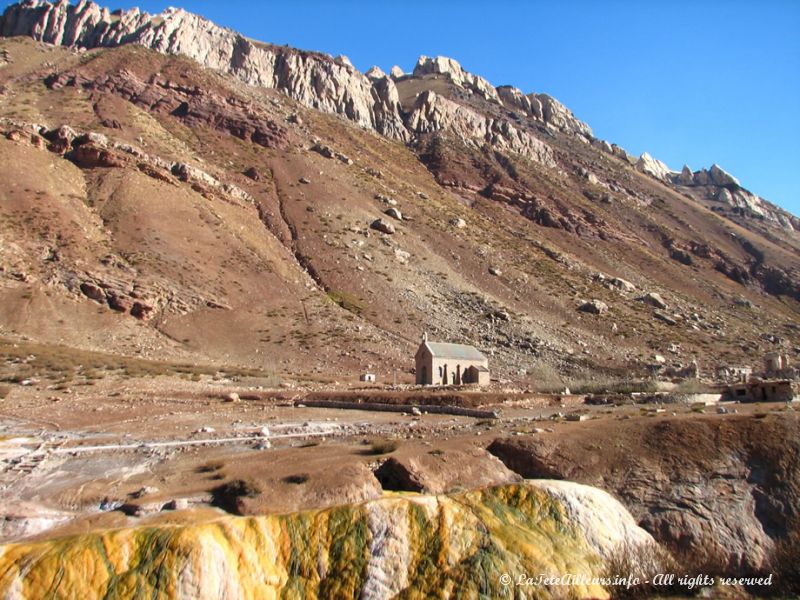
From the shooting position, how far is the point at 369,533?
977 centimetres

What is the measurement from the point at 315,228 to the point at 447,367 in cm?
3187

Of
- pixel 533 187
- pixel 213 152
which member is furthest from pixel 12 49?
pixel 533 187

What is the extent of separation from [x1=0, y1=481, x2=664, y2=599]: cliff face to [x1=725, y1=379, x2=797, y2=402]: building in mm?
19059

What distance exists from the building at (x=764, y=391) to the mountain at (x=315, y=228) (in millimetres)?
16450

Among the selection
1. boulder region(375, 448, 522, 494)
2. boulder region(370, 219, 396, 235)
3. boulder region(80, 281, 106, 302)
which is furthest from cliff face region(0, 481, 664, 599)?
boulder region(370, 219, 396, 235)

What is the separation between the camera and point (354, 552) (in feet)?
31.2

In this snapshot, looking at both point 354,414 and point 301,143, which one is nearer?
point 354,414

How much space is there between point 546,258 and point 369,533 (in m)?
66.0

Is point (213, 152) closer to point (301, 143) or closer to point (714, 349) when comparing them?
point (301, 143)

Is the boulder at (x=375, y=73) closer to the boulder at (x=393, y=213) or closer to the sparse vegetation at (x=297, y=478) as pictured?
the boulder at (x=393, y=213)

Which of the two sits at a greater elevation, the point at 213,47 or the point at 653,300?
the point at 213,47

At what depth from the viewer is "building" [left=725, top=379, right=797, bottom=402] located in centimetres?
2577

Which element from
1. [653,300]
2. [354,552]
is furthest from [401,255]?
[354,552]

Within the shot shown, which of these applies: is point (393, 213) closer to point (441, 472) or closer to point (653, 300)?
point (653, 300)
